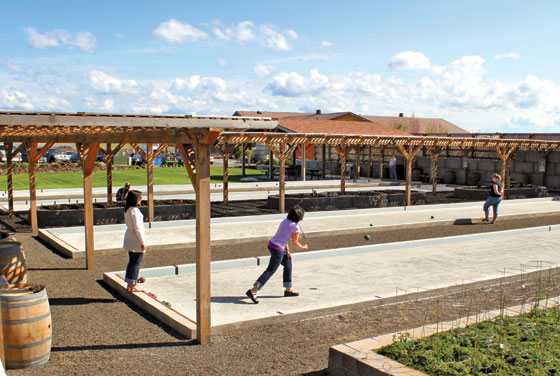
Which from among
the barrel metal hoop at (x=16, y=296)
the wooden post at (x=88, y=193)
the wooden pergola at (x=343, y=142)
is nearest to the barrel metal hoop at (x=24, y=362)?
the barrel metal hoop at (x=16, y=296)

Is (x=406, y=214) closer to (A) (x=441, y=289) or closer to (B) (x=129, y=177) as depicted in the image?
(A) (x=441, y=289)

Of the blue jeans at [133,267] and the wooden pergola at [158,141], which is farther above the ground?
the wooden pergola at [158,141]

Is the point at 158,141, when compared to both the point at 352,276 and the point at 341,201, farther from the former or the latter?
the point at 341,201

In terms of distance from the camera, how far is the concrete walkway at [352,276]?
22.4 feet

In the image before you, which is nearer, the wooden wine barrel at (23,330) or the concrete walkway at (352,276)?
the wooden wine barrel at (23,330)

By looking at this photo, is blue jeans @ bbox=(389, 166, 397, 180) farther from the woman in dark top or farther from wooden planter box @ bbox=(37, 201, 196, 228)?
wooden planter box @ bbox=(37, 201, 196, 228)

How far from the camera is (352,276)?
28.7 ft

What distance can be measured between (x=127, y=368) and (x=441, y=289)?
4.72 meters

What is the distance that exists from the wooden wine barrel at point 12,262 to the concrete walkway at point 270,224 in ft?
8.19

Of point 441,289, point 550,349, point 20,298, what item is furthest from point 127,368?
point 441,289

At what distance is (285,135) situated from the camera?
17.7 meters

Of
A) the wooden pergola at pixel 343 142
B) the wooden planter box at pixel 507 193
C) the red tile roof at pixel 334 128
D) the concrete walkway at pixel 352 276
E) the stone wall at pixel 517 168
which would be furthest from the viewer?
the red tile roof at pixel 334 128

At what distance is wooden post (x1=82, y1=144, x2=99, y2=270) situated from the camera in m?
8.54

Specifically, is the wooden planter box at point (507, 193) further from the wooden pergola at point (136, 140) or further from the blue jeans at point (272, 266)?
the blue jeans at point (272, 266)
